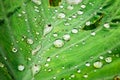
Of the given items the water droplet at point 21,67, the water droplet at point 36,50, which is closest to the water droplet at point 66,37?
the water droplet at point 36,50

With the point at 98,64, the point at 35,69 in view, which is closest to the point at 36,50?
the point at 35,69

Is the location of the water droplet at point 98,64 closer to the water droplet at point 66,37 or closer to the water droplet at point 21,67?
the water droplet at point 66,37

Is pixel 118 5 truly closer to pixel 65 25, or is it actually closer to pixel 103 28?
pixel 103 28

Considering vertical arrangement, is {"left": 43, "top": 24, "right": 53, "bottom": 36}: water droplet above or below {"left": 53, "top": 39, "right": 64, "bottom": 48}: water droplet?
above

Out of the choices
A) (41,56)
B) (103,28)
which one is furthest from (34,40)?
(103,28)

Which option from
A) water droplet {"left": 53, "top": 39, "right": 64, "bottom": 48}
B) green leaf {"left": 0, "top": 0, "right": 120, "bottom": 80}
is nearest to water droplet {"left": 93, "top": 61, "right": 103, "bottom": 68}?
green leaf {"left": 0, "top": 0, "right": 120, "bottom": 80}

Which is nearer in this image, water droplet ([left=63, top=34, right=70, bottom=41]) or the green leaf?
the green leaf

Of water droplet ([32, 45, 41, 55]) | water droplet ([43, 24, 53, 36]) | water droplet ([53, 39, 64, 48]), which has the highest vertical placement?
water droplet ([43, 24, 53, 36])

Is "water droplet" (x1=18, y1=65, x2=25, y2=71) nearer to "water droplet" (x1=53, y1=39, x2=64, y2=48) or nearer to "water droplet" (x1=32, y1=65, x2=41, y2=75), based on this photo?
"water droplet" (x1=32, y1=65, x2=41, y2=75)

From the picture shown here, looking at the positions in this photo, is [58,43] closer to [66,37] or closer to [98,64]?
[66,37]
